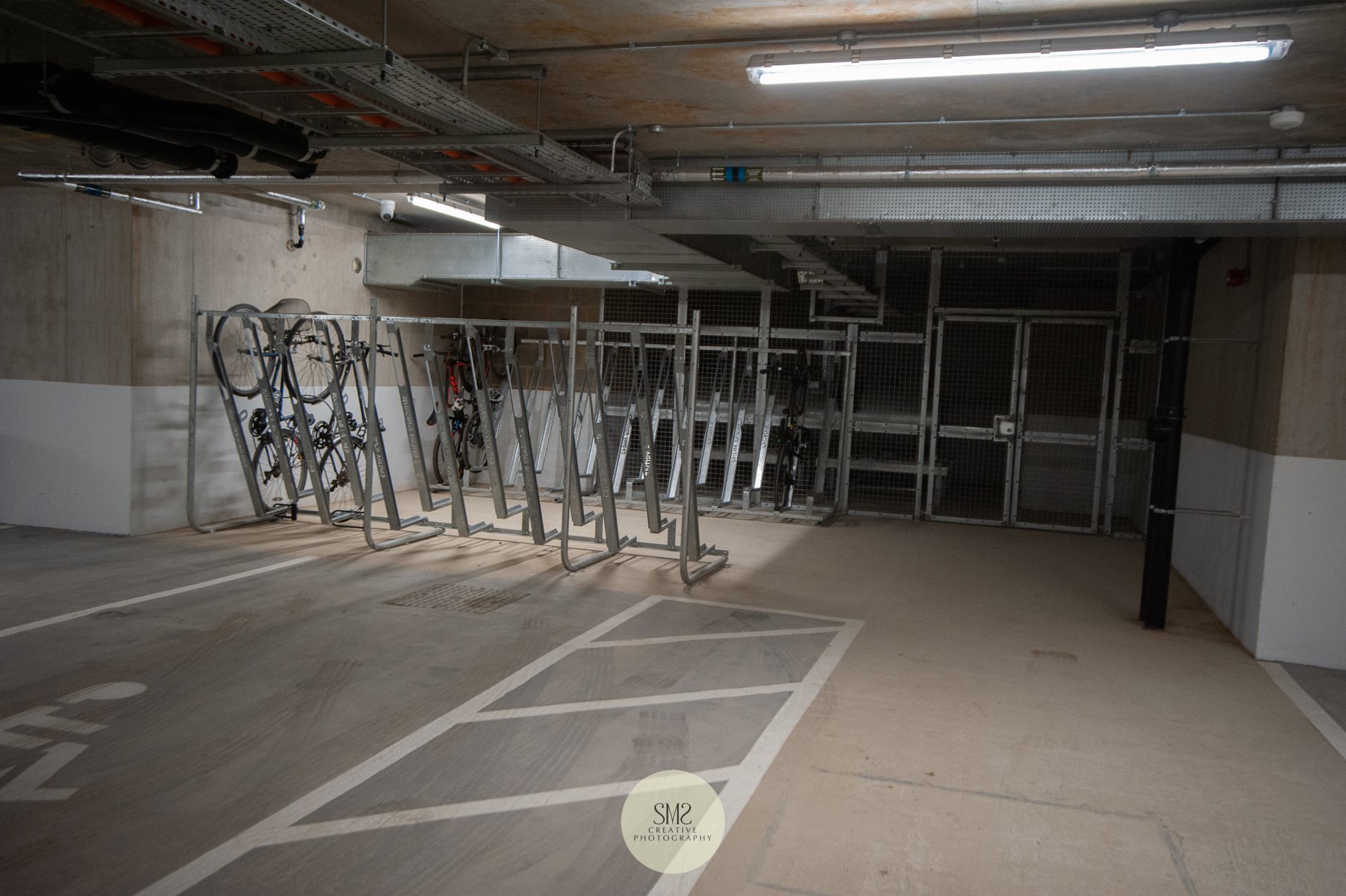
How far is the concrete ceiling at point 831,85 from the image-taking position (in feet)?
11.2

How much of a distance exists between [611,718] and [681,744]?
383 mm

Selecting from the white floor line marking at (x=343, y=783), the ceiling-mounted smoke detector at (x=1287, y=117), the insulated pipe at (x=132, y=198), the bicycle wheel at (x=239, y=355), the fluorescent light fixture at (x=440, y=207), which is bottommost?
the white floor line marking at (x=343, y=783)

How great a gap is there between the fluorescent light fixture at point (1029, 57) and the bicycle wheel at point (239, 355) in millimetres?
5472

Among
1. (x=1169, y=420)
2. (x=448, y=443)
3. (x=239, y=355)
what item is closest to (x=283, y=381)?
(x=239, y=355)

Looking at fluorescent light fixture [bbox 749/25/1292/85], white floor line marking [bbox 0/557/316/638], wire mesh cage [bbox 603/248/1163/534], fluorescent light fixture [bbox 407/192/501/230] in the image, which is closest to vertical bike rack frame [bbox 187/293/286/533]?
white floor line marking [bbox 0/557/316/638]

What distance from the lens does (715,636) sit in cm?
527

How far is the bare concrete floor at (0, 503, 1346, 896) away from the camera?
9.35 ft

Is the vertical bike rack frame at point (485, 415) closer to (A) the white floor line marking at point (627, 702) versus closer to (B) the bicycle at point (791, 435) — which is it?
(A) the white floor line marking at point (627, 702)

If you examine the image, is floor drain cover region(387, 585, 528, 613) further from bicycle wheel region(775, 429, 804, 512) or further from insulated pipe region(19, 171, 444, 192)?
bicycle wheel region(775, 429, 804, 512)

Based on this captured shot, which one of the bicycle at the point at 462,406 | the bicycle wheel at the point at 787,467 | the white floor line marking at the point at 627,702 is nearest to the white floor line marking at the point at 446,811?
the white floor line marking at the point at 627,702

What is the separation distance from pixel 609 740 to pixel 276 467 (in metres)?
5.68

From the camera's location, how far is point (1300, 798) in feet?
11.6

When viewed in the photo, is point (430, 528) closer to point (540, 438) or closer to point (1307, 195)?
point (540, 438)

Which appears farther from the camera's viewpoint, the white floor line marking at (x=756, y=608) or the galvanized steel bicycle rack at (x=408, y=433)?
the galvanized steel bicycle rack at (x=408, y=433)
